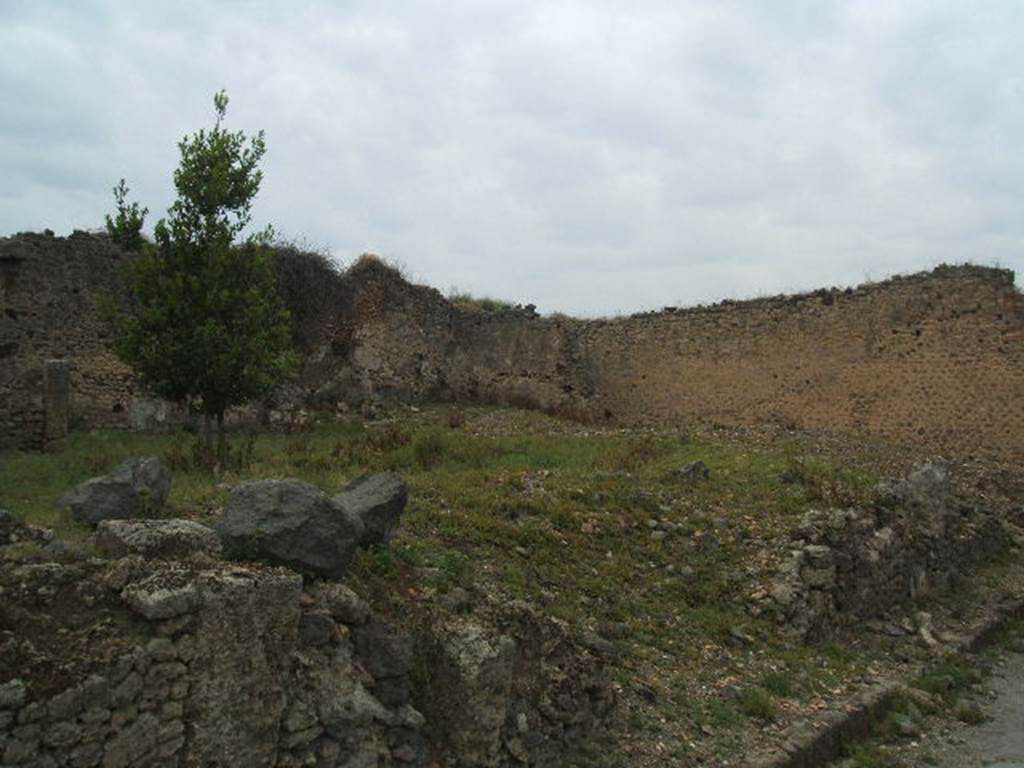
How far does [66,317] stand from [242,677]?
45.2 feet

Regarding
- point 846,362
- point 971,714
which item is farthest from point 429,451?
point 846,362

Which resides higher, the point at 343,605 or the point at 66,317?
the point at 66,317

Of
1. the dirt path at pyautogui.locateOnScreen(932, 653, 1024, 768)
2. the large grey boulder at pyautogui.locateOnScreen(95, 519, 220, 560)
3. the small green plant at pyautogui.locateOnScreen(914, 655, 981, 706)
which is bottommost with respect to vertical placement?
the dirt path at pyautogui.locateOnScreen(932, 653, 1024, 768)

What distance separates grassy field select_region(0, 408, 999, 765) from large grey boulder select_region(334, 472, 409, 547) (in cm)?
18

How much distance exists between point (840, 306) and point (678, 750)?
48.5 feet

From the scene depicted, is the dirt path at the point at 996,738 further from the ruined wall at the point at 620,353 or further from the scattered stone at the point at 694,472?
the ruined wall at the point at 620,353

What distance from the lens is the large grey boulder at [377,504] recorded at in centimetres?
566

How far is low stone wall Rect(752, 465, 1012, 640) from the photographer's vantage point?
806cm

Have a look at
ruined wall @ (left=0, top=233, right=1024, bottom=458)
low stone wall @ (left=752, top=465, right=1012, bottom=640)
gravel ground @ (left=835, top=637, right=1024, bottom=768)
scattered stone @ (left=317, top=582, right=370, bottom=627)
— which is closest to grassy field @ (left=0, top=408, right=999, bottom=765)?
low stone wall @ (left=752, top=465, right=1012, bottom=640)

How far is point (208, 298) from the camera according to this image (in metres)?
10.7

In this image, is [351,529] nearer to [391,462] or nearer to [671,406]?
[391,462]

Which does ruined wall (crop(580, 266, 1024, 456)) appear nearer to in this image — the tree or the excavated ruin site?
the excavated ruin site

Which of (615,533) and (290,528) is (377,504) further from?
(615,533)

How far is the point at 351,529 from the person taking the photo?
5.02 m
